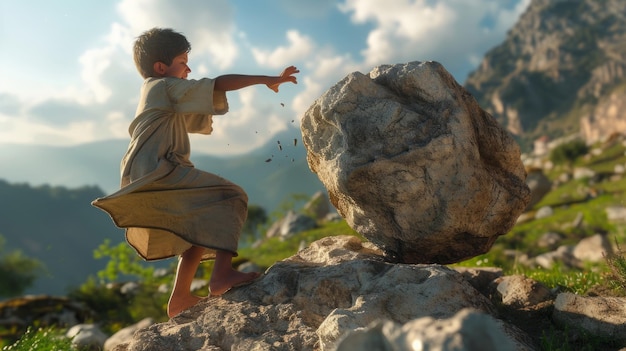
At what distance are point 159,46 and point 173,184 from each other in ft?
4.48

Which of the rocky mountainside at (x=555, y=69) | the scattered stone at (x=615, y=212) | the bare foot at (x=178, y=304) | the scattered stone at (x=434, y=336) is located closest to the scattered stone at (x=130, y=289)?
the bare foot at (x=178, y=304)

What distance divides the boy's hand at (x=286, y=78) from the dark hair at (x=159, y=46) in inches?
41.0

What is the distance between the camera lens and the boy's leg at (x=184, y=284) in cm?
448

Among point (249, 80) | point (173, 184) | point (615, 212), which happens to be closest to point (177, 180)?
point (173, 184)

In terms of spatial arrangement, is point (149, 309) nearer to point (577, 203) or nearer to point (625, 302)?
point (625, 302)

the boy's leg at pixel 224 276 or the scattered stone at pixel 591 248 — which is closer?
the boy's leg at pixel 224 276

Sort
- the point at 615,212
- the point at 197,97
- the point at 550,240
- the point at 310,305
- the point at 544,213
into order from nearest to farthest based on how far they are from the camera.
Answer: the point at 310,305
the point at 197,97
the point at 550,240
the point at 615,212
the point at 544,213

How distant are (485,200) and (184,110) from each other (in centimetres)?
291

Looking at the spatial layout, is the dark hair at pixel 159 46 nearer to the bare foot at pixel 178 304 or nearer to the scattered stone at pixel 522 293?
the bare foot at pixel 178 304

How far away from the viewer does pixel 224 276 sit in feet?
14.1

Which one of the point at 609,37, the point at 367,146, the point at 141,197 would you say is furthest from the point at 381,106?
the point at 609,37

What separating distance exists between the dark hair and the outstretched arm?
624mm

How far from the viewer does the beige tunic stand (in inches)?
169

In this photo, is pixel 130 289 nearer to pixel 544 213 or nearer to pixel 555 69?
pixel 544 213
